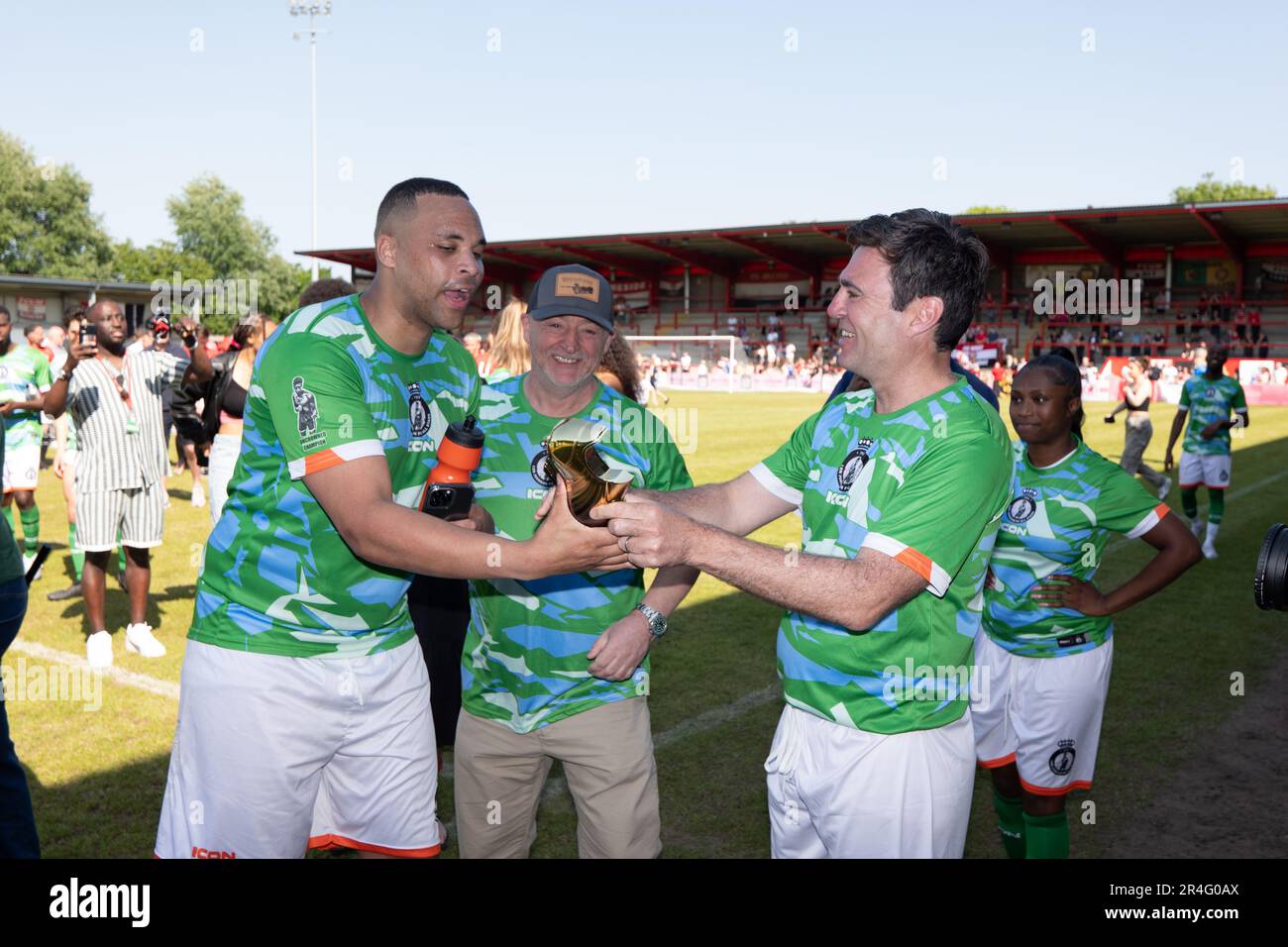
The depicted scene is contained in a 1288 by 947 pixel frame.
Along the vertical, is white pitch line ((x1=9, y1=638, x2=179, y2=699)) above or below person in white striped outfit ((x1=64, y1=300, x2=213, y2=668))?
below

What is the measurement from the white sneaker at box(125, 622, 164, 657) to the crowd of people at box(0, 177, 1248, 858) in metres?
4.05

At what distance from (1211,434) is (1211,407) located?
1.38ft

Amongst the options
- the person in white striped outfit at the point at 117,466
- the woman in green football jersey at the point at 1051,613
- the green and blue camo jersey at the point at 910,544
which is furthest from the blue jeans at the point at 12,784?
the person in white striped outfit at the point at 117,466

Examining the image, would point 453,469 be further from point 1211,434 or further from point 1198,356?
point 1198,356

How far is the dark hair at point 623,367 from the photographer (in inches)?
207

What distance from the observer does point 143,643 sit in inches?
294

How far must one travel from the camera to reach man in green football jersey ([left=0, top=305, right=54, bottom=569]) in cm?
980

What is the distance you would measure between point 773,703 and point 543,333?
3.91m

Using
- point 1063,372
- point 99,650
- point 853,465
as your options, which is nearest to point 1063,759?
point 1063,372

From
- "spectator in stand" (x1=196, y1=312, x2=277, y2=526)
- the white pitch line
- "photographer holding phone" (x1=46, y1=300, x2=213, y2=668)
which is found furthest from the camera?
"photographer holding phone" (x1=46, y1=300, x2=213, y2=668)

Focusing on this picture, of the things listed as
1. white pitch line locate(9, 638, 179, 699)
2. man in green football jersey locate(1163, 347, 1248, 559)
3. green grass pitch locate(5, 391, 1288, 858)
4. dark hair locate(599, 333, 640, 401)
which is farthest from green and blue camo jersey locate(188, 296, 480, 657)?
man in green football jersey locate(1163, 347, 1248, 559)

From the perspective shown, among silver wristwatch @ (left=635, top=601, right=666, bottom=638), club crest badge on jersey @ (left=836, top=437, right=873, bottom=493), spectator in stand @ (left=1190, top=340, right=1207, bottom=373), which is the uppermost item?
spectator in stand @ (left=1190, top=340, right=1207, bottom=373)

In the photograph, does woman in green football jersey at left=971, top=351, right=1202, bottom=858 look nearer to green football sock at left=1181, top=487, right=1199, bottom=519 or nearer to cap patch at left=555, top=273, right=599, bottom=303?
cap patch at left=555, top=273, right=599, bottom=303

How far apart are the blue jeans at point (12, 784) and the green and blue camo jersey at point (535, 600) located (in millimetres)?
1540
